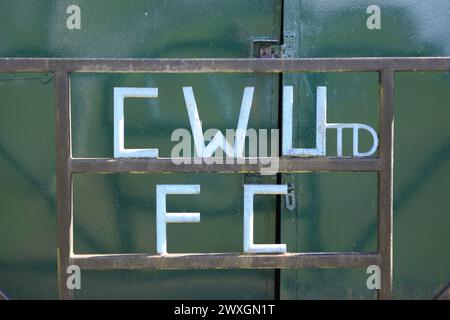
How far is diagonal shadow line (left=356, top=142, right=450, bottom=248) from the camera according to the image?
89.4 inches

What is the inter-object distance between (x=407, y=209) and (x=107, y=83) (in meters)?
1.25

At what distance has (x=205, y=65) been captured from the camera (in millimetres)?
1537

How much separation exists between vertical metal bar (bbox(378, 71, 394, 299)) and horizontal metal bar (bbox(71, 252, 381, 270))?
4 centimetres

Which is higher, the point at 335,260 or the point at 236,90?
the point at 236,90

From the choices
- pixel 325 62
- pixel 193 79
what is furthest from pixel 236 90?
pixel 325 62

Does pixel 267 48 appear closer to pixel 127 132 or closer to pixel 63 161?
pixel 127 132

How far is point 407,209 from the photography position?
2.28 metres

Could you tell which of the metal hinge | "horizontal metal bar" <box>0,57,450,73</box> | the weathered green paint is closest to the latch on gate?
the weathered green paint

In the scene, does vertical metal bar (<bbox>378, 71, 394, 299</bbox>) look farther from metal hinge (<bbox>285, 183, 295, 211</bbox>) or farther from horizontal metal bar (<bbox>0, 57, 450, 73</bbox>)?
metal hinge (<bbox>285, 183, 295, 211</bbox>)

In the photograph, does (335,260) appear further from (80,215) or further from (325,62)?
(80,215)

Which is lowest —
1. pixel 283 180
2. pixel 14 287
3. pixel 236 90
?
pixel 14 287

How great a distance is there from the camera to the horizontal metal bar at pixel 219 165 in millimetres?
1547

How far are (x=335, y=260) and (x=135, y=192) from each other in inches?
37.0
